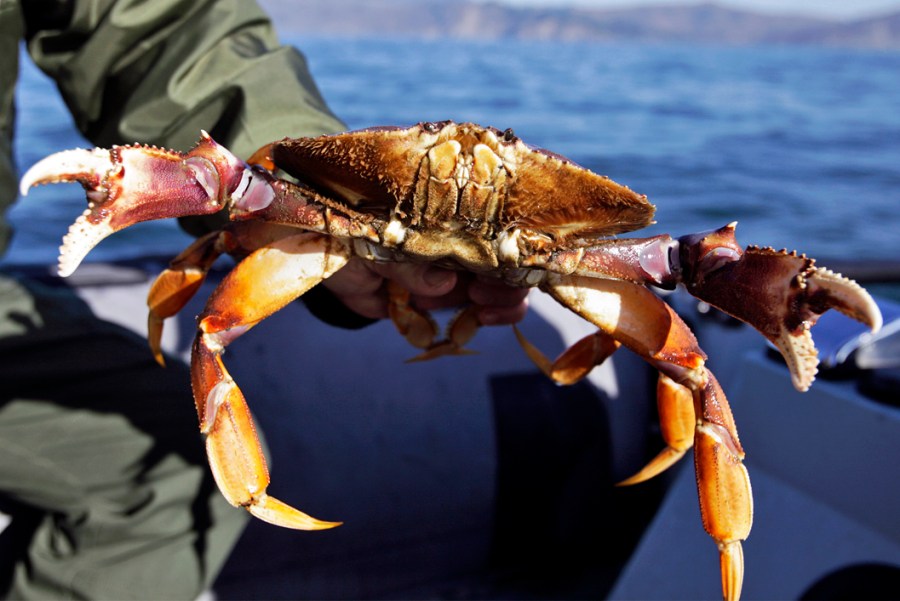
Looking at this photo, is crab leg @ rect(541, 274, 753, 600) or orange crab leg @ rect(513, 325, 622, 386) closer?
crab leg @ rect(541, 274, 753, 600)

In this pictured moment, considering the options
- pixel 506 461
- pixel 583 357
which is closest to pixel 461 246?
pixel 583 357

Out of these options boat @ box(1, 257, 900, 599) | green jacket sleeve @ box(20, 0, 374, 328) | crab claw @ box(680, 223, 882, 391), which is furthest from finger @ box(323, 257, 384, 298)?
crab claw @ box(680, 223, 882, 391)

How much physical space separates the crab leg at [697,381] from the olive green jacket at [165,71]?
36.6 inches

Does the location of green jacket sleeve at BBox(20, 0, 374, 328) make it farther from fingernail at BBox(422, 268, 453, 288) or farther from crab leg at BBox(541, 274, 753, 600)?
crab leg at BBox(541, 274, 753, 600)

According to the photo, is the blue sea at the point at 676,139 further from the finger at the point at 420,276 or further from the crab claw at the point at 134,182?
the crab claw at the point at 134,182

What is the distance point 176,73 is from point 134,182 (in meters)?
0.92

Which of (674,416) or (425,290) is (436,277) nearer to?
(425,290)

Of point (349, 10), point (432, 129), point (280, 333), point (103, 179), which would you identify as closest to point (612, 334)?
point (432, 129)

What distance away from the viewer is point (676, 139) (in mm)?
14344

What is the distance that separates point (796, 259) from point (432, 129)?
2.09 ft

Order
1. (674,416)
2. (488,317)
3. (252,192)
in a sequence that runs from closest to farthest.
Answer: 1. (252,192)
2. (674,416)
3. (488,317)

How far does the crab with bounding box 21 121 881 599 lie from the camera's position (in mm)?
1383

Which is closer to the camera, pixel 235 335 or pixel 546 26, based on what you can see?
pixel 235 335

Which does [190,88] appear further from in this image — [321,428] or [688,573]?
[688,573]
